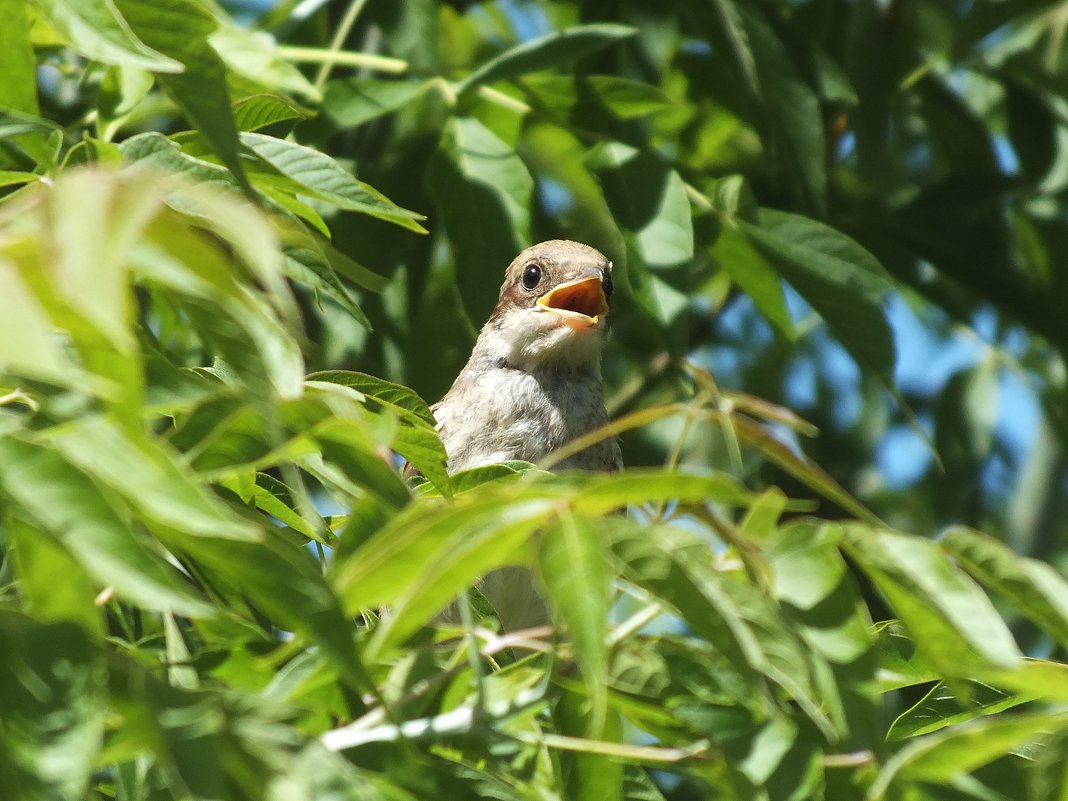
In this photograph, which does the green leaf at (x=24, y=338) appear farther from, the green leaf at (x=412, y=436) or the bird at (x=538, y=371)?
the bird at (x=538, y=371)

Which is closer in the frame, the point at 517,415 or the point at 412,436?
the point at 412,436

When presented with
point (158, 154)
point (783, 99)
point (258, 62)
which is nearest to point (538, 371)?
point (783, 99)

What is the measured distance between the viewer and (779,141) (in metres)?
4.34

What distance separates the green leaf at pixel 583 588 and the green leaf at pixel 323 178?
4.04 feet

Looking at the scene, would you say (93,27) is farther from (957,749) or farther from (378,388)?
(957,749)

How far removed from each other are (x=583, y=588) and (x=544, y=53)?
2.59m

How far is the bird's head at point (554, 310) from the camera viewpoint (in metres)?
5.61

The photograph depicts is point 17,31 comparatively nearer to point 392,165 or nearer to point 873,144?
point 392,165

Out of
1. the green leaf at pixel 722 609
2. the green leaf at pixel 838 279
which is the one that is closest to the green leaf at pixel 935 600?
the green leaf at pixel 722 609

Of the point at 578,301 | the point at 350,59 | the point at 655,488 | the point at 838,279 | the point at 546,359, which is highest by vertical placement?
the point at 655,488

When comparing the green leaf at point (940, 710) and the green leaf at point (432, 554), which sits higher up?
the green leaf at point (432, 554)

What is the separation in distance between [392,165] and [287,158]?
62.0 inches

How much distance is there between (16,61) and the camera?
287cm

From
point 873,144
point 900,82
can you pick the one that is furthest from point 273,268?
point 900,82
